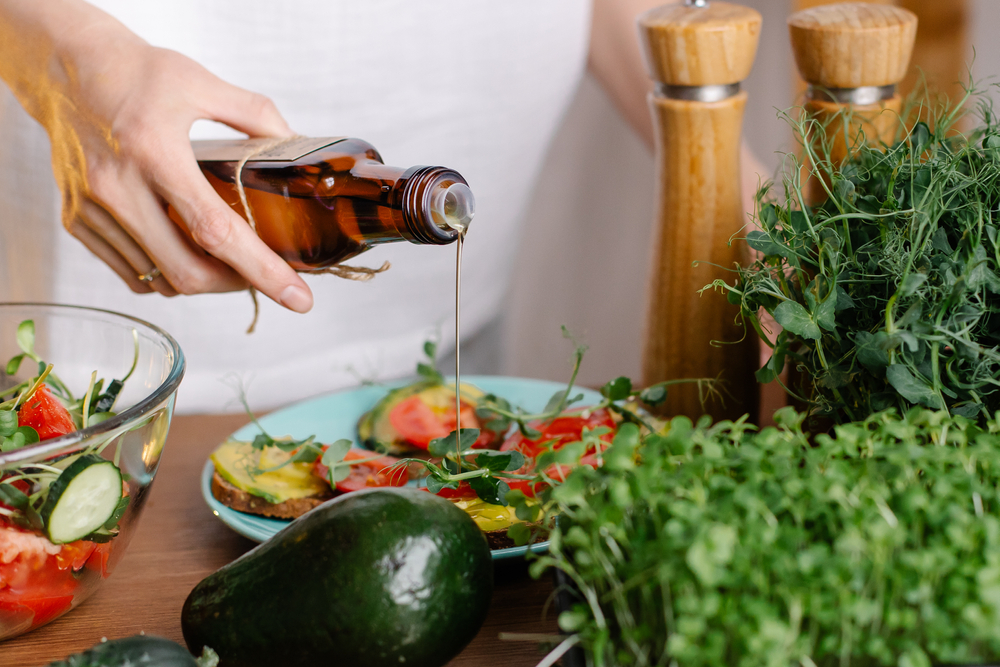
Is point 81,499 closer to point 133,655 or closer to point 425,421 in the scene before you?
point 133,655

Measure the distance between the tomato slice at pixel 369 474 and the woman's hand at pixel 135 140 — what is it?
14cm

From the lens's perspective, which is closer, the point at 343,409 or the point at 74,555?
the point at 74,555

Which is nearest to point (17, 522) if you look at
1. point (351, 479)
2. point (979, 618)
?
point (351, 479)

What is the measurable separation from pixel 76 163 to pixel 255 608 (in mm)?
448

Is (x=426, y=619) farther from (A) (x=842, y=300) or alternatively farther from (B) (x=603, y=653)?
(A) (x=842, y=300)

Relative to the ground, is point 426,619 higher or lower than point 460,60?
lower

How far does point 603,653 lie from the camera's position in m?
0.34

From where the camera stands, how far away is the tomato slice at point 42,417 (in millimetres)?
521

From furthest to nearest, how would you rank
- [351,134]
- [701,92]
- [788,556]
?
[351,134], [701,92], [788,556]

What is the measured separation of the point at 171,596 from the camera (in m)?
0.53

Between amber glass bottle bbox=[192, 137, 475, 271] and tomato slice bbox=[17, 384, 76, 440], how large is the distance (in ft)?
0.64

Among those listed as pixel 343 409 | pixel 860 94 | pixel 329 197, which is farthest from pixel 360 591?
pixel 860 94

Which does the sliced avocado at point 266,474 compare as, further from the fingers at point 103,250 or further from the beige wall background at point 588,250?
the beige wall background at point 588,250

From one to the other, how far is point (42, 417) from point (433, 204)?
0.99ft
